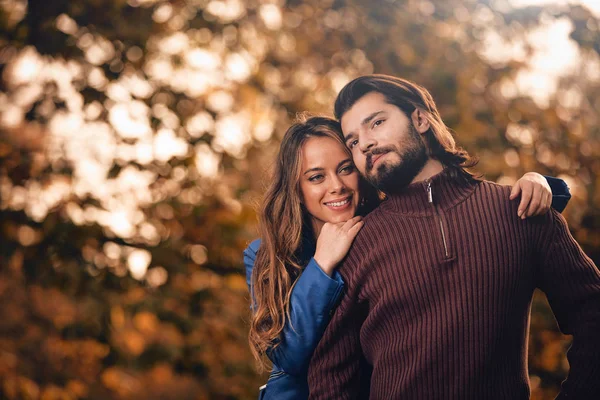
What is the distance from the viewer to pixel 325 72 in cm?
485

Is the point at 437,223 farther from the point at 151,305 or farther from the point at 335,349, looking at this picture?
the point at 151,305

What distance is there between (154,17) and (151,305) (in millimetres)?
1982

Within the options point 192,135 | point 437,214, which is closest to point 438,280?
point 437,214

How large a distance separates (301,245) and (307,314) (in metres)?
0.41

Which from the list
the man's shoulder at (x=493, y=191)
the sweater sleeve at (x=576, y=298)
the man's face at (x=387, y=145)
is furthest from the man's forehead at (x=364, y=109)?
the sweater sleeve at (x=576, y=298)

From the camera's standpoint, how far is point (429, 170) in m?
1.93

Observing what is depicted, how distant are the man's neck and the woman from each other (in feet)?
0.93

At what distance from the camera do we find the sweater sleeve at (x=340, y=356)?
1.93 meters

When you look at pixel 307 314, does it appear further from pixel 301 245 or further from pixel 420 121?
pixel 420 121

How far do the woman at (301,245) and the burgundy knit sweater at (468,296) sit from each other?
0.55ft

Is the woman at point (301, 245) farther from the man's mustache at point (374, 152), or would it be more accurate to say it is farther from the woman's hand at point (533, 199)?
the man's mustache at point (374, 152)

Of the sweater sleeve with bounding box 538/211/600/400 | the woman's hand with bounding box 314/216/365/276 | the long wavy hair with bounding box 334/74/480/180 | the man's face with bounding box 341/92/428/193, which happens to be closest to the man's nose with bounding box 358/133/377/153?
the man's face with bounding box 341/92/428/193

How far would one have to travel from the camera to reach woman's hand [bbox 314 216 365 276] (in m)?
2.03

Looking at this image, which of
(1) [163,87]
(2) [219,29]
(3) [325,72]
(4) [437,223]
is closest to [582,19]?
(3) [325,72]
